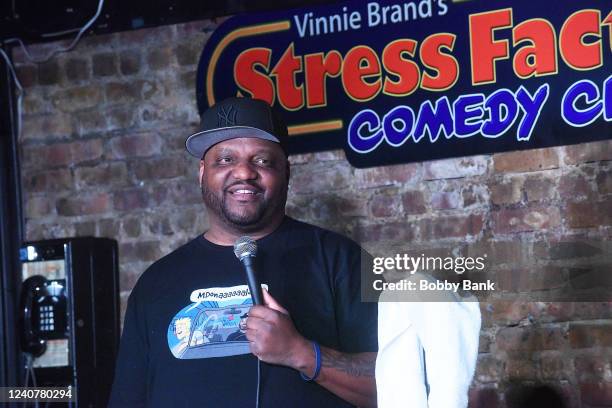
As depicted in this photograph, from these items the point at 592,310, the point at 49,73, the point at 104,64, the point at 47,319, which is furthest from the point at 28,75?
the point at 592,310

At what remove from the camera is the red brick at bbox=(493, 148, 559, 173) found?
2814 millimetres

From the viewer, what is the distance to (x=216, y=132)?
7.77ft

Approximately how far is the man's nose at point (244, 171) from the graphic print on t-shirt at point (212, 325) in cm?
31

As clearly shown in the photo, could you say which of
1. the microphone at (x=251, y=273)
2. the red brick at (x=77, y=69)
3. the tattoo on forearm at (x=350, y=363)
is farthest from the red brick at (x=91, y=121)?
the tattoo on forearm at (x=350, y=363)

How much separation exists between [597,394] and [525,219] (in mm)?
607

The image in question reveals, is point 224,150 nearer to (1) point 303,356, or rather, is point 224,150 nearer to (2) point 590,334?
(1) point 303,356

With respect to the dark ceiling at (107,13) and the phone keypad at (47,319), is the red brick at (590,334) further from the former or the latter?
the phone keypad at (47,319)

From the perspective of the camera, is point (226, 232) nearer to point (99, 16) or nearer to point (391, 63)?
point (391, 63)

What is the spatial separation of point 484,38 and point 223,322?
1.39m

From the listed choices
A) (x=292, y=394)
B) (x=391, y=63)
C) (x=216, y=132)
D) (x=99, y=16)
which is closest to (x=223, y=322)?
(x=292, y=394)

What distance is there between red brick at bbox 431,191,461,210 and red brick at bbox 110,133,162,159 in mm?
1093

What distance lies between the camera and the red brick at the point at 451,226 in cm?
289

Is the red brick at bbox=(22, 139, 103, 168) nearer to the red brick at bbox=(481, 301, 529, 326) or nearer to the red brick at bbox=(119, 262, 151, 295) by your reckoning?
the red brick at bbox=(119, 262, 151, 295)

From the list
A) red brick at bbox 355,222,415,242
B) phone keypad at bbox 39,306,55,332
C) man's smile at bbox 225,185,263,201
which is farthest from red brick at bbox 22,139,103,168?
man's smile at bbox 225,185,263,201
